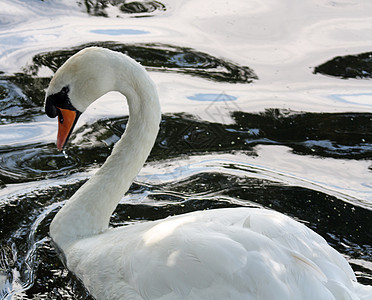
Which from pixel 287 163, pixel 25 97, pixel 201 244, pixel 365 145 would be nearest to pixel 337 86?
pixel 365 145

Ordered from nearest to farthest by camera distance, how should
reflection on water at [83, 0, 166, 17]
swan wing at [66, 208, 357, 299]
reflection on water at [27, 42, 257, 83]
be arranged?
swan wing at [66, 208, 357, 299]
reflection on water at [27, 42, 257, 83]
reflection on water at [83, 0, 166, 17]

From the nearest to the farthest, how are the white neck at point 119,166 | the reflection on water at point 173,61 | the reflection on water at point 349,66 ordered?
the white neck at point 119,166
the reflection on water at point 173,61
the reflection on water at point 349,66

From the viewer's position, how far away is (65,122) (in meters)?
4.39

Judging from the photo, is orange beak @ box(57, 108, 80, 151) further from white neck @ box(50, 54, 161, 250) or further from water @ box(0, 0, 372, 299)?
water @ box(0, 0, 372, 299)

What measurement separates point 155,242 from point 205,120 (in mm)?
2891

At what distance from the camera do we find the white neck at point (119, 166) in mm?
4301

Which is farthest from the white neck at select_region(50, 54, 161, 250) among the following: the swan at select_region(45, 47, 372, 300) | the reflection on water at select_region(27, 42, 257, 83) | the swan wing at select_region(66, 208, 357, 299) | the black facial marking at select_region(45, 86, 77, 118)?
the reflection on water at select_region(27, 42, 257, 83)

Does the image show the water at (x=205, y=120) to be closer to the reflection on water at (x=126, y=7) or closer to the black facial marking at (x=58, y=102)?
the reflection on water at (x=126, y=7)

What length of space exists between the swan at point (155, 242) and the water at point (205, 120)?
337 mm

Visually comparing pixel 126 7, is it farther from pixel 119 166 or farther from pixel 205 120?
pixel 119 166

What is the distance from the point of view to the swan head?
4.18 meters

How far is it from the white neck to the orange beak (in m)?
0.25

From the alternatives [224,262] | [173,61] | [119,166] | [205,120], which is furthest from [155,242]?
[173,61]

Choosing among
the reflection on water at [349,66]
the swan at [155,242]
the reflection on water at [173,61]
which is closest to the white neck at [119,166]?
the swan at [155,242]
